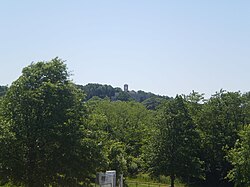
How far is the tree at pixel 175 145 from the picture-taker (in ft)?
127

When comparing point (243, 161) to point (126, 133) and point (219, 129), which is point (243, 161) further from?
point (126, 133)

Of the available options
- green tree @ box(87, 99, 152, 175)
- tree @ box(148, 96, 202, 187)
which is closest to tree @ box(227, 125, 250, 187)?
tree @ box(148, 96, 202, 187)

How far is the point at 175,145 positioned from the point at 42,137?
2036 cm

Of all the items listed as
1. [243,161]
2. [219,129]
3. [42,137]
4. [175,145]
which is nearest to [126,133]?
[219,129]

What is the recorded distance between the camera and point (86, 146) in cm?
2195

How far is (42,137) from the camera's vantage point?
69.6ft

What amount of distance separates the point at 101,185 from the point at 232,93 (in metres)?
31.1

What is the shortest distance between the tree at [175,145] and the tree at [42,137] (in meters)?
17.3

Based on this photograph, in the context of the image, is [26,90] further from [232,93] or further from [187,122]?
[232,93]

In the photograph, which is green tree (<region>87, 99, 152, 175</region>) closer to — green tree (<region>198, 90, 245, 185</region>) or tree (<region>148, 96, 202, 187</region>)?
tree (<region>148, 96, 202, 187</region>)

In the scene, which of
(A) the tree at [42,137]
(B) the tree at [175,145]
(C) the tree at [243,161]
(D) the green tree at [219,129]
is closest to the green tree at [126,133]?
(B) the tree at [175,145]

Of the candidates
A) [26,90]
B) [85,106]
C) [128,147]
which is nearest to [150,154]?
[128,147]

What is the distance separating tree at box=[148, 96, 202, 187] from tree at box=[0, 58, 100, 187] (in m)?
17.3

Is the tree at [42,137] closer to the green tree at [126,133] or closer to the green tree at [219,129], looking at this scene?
the green tree at [126,133]
